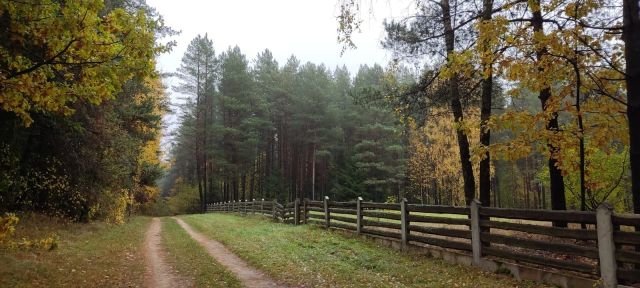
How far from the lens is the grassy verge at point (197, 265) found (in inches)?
328

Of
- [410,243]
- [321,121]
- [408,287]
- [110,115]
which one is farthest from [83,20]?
[321,121]

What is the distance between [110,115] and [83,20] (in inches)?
467

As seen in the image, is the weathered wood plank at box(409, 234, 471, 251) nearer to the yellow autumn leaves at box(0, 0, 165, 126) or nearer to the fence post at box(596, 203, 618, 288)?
the fence post at box(596, 203, 618, 288)

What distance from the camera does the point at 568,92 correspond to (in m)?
7.90

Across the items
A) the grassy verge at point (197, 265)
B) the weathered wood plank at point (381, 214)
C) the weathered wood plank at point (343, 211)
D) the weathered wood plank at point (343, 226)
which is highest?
the weathered wood plank at point (381, 214)

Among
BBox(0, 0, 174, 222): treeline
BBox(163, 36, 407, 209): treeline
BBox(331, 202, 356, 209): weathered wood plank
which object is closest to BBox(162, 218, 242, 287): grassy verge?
BBox(0, 0, 174, 222): treeline

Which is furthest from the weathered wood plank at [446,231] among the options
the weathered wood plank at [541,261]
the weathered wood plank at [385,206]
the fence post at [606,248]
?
the fence post at [606,248]

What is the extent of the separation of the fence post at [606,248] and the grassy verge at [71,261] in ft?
25.6

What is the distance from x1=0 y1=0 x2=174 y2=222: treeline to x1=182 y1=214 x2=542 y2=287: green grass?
4.90 meters

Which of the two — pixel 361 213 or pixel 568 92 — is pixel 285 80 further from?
pixel 568 92

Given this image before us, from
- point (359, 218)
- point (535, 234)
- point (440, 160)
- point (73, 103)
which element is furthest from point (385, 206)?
point (440, 160)

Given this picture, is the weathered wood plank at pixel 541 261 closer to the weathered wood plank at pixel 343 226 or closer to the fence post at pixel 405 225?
the fence post at pixel 405 225

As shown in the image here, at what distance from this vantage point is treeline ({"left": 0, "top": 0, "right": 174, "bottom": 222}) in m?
5.62

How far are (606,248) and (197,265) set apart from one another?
8.23 m
